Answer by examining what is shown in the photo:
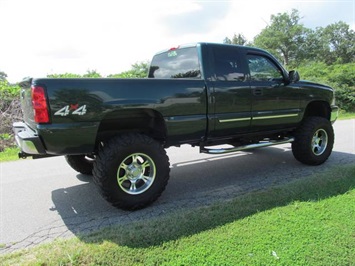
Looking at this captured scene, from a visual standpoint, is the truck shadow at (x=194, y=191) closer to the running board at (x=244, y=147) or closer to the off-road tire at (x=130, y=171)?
the off-road tire at (x=130, y=171)

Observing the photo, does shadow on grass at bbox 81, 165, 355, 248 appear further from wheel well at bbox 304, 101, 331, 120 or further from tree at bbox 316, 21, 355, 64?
tree at bbox 316, 21, 355, 64

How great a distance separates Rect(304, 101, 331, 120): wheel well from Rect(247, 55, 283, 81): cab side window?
107cm

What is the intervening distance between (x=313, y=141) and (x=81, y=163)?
4.10m

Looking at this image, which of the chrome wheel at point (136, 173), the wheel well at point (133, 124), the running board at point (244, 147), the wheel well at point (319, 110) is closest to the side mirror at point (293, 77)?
the wheel well at point (319, 110)

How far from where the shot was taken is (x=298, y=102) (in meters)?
5.24

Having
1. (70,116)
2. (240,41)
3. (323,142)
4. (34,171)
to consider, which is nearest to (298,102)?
(323,142)

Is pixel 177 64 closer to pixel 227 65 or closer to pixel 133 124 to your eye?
pixel 227 65

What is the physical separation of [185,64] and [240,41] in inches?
2622

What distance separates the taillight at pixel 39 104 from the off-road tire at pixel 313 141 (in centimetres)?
417

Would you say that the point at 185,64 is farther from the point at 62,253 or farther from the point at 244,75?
the point at 62,253

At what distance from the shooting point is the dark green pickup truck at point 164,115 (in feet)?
10.8

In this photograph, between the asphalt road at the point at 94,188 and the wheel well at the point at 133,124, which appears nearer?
the asphalt road at the point at 94,188

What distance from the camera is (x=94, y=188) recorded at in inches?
179

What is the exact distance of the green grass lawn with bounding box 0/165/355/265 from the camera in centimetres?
262
